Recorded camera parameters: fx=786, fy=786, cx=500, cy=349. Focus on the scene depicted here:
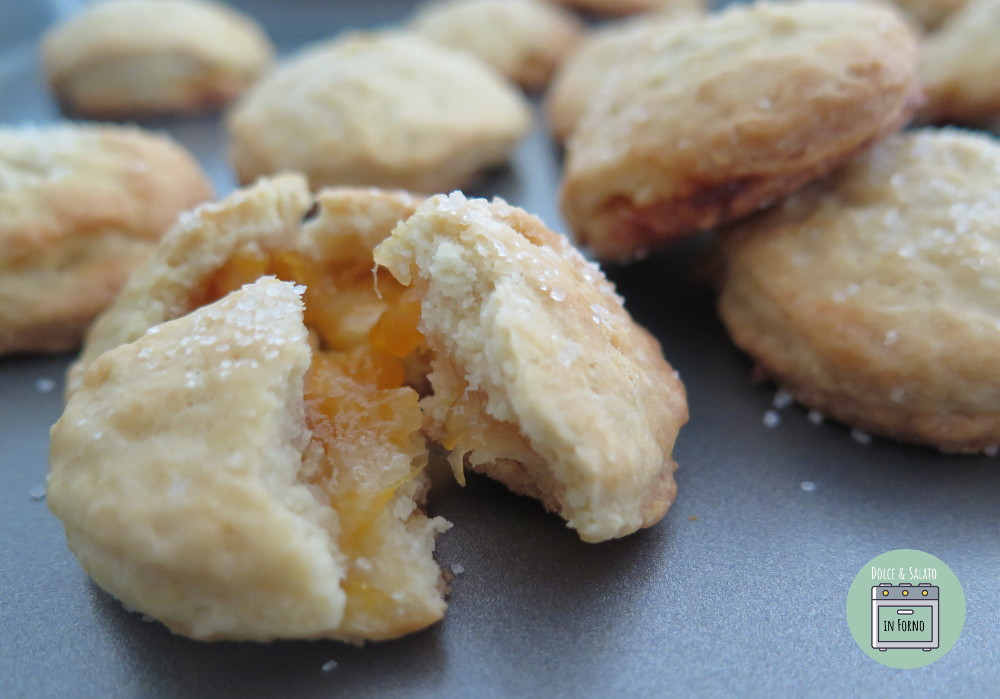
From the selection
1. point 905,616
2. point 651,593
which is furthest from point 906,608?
point 651,593

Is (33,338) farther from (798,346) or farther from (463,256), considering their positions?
(798,346)

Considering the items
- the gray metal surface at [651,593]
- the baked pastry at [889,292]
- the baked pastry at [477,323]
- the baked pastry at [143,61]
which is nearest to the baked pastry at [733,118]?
the baked pastry at [889,292]

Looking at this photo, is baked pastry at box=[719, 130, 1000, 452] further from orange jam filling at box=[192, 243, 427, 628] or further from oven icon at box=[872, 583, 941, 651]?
orange jam filling at box=[192, 243, 427, 628]

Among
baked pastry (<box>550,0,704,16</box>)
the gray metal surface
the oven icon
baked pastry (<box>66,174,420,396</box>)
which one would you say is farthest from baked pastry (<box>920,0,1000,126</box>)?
Answer: baked pastry (<box>66,174,420,396</box>)

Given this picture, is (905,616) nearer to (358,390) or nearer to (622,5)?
(358,390)

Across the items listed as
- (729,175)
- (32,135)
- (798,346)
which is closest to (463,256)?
(729,175)
